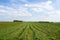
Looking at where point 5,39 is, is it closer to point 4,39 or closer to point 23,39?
point 4,39

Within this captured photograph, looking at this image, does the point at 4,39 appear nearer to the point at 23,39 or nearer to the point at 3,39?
the point at 3,39

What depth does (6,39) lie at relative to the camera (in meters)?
17.2

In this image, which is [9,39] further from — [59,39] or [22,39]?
[59,39]

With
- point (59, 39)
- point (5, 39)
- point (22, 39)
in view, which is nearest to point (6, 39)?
point (5, 39)

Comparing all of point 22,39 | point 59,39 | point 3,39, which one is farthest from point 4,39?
point 59,39

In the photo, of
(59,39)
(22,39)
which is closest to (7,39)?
(22,39)

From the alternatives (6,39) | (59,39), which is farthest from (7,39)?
(59,39)

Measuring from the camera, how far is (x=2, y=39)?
17.2 metres

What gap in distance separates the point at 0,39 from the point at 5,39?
2.22ft

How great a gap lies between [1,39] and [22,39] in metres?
2.80

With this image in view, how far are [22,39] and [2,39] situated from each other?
2682 millimetres

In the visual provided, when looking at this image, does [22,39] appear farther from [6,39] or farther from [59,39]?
[59,39]

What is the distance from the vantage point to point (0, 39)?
17203 millimetres

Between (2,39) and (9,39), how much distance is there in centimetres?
91
